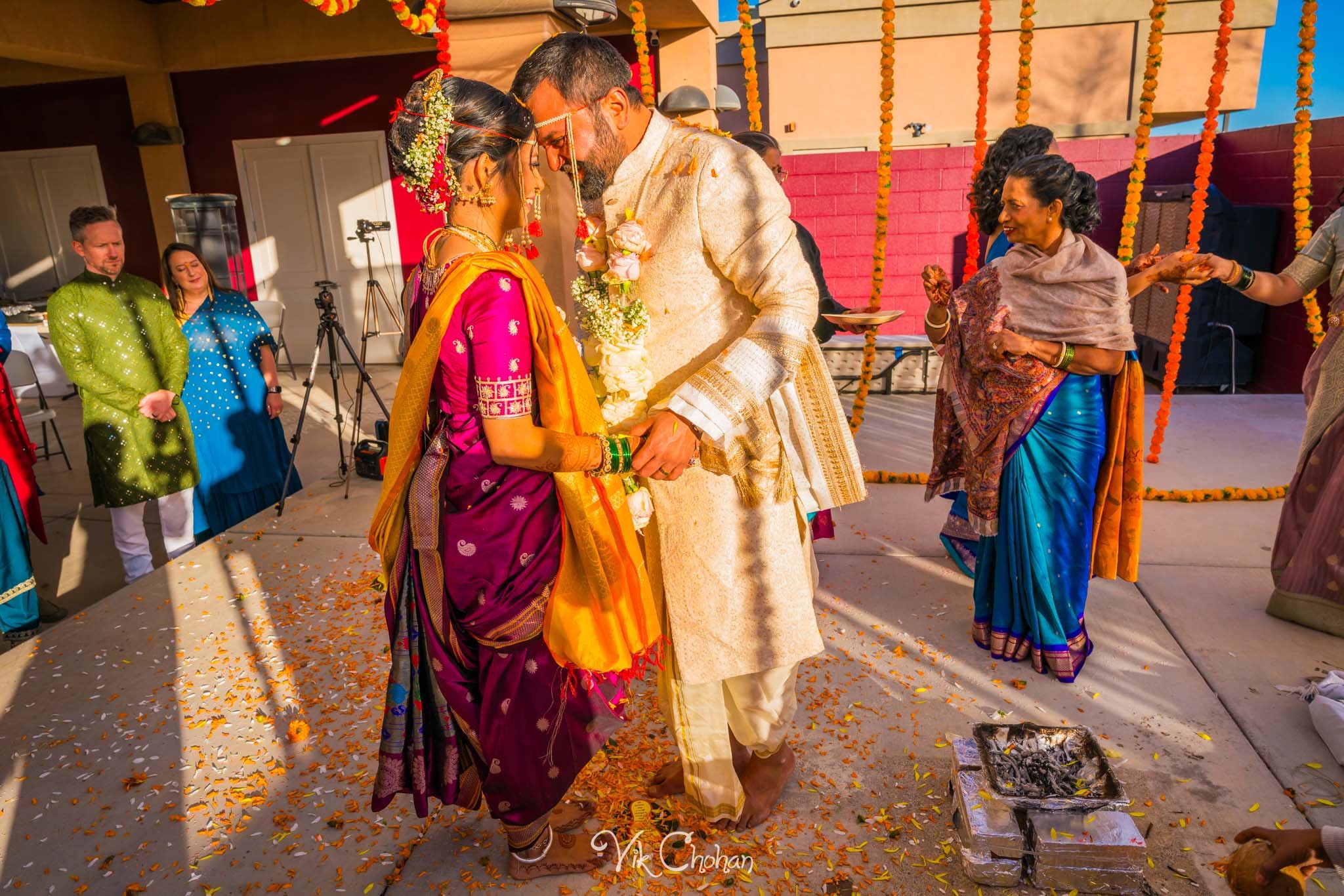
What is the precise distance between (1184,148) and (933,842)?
11.5 m

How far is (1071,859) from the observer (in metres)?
2.12

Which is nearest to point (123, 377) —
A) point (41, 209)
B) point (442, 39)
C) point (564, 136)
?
point (442, 39)

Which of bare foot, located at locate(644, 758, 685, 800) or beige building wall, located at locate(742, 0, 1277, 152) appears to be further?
beige building wall, located at locate(742, 0, 1277, 152)

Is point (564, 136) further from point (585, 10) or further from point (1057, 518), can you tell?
point (585, 10)

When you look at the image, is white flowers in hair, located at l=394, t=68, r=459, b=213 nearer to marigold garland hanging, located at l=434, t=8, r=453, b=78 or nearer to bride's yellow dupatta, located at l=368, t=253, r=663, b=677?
bride's yellow dupatta, located at l=368, t=253, r=663, b=677

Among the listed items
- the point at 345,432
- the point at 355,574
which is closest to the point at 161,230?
the point at 345,432

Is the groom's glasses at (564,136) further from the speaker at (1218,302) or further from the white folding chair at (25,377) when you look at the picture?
the speaker at (1218,302)

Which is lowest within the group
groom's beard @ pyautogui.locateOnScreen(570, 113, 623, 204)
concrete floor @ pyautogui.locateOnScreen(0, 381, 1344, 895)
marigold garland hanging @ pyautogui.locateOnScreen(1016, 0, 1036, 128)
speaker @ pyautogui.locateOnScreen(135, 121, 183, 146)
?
concrete floor @ pyautogui.locateOnScreen(0, 381, 1344, 895)

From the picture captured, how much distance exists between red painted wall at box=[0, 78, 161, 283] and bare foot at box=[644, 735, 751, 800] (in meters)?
10.7

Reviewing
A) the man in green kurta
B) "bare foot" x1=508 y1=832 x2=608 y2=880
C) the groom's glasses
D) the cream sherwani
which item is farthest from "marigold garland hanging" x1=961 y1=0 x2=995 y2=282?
the man in green kurta

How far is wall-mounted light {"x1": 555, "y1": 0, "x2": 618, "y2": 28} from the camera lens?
3.93m

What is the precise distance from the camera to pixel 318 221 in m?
10.2

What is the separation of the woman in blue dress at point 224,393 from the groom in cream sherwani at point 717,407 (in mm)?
3359

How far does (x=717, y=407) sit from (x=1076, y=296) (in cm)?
170
